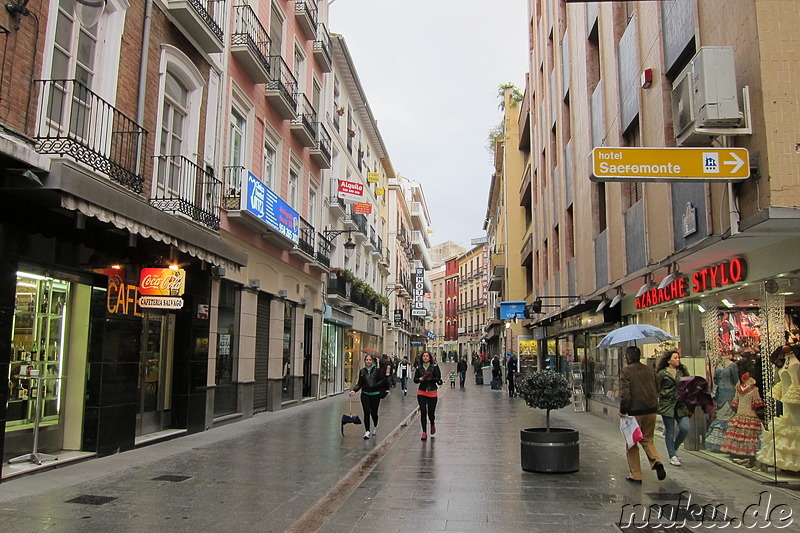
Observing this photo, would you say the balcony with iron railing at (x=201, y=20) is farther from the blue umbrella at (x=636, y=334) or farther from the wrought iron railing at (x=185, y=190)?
the blue umbrella at (x=636, y=334)

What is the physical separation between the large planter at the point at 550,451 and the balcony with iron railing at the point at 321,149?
14.8m

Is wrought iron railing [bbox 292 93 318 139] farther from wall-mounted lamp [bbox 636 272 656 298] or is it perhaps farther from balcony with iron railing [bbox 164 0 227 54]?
wall-mounted lamp [bbox 636 272 656 298]

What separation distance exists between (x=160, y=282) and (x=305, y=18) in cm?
1288

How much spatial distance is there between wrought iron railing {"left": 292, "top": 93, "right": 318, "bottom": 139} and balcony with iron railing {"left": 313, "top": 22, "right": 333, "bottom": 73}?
202 cm

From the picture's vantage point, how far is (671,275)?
9773 mm

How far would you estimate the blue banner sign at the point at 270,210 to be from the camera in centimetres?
1435

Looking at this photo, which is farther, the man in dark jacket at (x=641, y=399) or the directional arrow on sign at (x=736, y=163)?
the man in dark jacket at (x=641, y=399)

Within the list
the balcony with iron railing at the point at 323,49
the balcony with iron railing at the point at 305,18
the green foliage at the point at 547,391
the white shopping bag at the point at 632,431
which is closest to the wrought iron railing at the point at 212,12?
the balcony with iron railing at the point at 305,18

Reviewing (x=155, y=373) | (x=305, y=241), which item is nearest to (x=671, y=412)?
(x=155, y=373)

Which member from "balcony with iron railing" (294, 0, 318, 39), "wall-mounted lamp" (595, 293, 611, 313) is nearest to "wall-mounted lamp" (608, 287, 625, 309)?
"wall-mounted lamp" (595, 293, 611, 313)

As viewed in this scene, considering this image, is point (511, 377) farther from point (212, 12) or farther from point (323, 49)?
point (212, 12)

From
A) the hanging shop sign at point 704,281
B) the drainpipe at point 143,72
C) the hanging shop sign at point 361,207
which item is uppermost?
the hanging shop sign at point 361,207

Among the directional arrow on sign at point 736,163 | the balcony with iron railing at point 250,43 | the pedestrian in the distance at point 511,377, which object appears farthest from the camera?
the pedestrian in the distance at point 511,377

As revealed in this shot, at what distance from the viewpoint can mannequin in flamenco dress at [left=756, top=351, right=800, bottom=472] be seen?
754 centimetres
